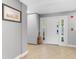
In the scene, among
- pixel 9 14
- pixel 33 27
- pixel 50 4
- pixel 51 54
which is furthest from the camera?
pixel 33 27

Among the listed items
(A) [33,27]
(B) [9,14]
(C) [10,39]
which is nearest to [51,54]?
(C) [10,39]

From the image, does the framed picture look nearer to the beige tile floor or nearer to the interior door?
the beige tile floor

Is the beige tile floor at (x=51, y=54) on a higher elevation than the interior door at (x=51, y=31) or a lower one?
lower

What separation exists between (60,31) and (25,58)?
369 centimetres

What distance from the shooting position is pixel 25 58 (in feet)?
12.2

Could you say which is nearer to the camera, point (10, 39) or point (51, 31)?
point (10, 39)

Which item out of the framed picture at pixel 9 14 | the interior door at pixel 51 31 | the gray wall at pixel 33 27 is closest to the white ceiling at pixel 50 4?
the framed picture at pixel 9 14

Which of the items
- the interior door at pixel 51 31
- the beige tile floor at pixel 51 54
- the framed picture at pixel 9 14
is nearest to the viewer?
the framed picture at pixel 9 14

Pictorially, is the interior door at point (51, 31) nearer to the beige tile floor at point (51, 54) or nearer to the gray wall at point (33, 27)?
the gray wall at point (33, 27)

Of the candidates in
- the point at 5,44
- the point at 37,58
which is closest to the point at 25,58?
the point at 37,58

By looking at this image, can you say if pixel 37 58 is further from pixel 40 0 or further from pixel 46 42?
pixel 46 42

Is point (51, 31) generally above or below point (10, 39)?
above

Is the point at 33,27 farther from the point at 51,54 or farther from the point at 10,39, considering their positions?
the point at 10,39

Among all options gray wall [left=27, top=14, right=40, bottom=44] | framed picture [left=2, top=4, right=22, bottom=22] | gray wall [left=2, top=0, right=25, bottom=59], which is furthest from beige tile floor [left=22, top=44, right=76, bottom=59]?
gray wall [left=27, top=14, right=40, bottom=44]
